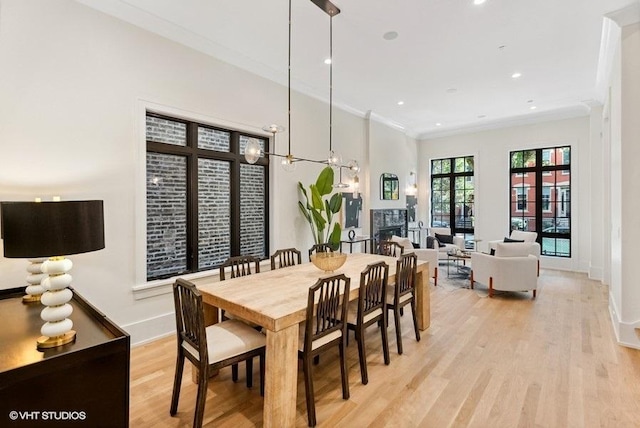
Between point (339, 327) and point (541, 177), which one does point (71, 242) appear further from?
point (541, 177)

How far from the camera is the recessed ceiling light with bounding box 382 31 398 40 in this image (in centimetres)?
371

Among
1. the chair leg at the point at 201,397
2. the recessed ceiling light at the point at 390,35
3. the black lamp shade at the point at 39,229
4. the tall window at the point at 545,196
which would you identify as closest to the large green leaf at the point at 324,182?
the recessed ceiling light at the point at 390,35

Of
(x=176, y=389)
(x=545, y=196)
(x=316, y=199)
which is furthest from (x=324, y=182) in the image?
(x=545, y=196)

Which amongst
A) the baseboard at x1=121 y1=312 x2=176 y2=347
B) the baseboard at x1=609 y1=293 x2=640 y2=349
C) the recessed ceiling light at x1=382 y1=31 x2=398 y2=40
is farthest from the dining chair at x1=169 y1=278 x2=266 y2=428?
the baseboard at x1=609 y1=293 x2=640 y2=349

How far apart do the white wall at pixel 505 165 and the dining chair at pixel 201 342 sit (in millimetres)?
7230

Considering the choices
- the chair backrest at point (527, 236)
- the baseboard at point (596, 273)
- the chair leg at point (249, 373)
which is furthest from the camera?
the chair backrest at point (527, 236)

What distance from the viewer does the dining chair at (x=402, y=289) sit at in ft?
10.6

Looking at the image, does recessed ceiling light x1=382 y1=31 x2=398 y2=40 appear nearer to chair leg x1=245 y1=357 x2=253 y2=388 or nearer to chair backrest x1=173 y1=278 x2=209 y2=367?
chair backrest x1=173 y1=278 x2=209 y2=367

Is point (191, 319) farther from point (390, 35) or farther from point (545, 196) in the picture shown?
point (545, 196)

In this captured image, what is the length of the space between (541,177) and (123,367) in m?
8.70

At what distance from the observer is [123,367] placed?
4.97ft

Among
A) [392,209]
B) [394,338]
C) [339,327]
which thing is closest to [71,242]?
[339,327]

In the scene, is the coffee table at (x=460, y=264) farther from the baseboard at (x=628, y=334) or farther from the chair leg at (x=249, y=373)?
the chair leg at (x=249, y=373)

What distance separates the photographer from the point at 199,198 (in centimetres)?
411
